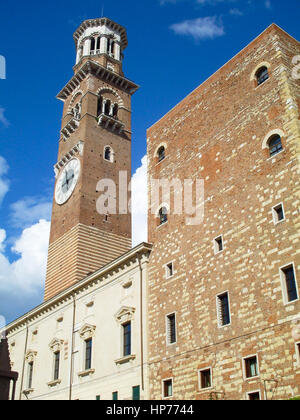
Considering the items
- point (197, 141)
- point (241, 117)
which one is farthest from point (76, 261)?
point (241, 117)

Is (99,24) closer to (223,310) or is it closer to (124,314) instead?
(124,314)

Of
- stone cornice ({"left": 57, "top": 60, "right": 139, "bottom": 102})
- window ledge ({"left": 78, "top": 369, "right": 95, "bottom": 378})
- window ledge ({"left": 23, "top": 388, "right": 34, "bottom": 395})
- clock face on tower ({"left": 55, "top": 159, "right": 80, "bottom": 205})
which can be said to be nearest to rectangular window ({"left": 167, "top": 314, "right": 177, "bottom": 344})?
window ledge ({"left": 78, "top": 369, "right": 95, "bottom": 378})

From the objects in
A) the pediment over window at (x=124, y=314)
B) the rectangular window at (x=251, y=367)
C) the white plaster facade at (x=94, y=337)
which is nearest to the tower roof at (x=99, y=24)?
the white plaster facade at (x=94, y=337)

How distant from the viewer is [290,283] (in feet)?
61.7

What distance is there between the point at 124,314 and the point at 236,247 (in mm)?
8178

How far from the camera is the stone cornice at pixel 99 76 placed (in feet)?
160

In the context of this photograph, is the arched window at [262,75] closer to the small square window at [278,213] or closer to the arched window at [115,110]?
the small square window at [278,213]

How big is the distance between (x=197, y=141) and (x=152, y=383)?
40.0ft

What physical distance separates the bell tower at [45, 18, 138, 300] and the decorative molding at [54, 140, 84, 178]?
0.09m

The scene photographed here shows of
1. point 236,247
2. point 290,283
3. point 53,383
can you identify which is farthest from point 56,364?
point 290,283

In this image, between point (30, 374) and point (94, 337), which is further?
point (30, 374)

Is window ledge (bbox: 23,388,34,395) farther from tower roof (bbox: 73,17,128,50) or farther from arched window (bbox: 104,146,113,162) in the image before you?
tower roof (bbox: 73,17,128,50)

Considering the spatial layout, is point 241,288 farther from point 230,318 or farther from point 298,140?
point 298,140

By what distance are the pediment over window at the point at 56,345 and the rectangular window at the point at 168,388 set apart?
10550 mm
